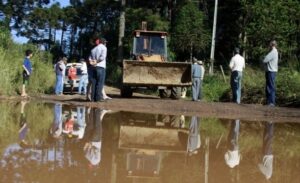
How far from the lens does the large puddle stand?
20.1 ft

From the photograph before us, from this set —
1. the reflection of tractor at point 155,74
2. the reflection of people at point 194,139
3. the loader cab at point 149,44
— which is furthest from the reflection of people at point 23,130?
the loader cab at point 149,44

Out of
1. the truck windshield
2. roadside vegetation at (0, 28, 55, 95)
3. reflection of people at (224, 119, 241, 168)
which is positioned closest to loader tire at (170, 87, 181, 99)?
the truck windshield

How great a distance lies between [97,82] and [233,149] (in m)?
7.36

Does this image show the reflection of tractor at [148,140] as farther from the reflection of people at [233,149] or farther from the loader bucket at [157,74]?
the loader bucket at [157,74]

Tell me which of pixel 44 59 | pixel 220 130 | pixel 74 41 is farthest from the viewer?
pixel 74 41

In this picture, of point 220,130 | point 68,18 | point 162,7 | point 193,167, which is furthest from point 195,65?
point 68,18

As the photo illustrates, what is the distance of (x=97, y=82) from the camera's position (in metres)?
15.1

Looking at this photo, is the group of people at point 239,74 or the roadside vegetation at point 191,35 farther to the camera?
the roadside vegetation at point 191,35

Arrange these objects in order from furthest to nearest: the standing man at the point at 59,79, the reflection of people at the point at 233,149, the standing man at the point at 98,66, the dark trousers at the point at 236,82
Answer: the standing man at the point at 59,79 < the dark trousers at the point at 236,82 < the standing man at the point at 98,66 < the reflection of people at the point at 233,149

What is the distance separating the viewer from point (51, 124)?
1016cm

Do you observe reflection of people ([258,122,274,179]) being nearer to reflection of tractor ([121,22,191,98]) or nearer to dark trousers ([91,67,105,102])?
dark trousers ([91,67,105,102])

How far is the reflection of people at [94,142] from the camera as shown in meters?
6.90

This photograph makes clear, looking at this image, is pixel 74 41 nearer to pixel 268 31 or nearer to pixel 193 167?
pixel 268 31

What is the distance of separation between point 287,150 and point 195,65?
37.3 feet
